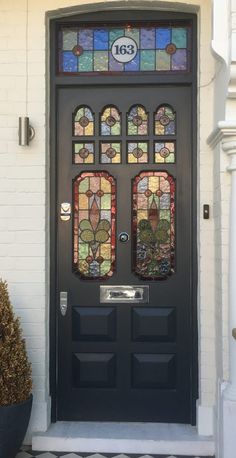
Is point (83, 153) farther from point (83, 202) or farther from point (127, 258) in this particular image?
point (127, 258)

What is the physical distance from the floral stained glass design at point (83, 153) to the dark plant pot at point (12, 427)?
186cm

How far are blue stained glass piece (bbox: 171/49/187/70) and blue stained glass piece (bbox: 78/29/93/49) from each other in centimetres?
67

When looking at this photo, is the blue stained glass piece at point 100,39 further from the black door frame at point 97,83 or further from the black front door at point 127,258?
the black front door at point 127,258

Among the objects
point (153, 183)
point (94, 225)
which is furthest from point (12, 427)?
point (153, 183)

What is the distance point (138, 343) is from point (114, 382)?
1.18 ft

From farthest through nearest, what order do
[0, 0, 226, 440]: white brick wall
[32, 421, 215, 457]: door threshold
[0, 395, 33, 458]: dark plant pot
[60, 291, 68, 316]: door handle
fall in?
[60, 291, 68, 316]: door handle < [0, 0, 226, 440]: white brick wall < [32, 421, 215, 457]: door threshold < [0, 395, 33, 458]: dark plant pot

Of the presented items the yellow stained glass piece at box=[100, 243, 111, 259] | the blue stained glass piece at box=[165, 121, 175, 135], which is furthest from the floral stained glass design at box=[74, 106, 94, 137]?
the yellow stained glass piece at box=[100, 243, 111, 259]

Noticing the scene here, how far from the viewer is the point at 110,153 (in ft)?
15.3

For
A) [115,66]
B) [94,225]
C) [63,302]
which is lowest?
[63,302]

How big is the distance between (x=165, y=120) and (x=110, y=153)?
0.50 m

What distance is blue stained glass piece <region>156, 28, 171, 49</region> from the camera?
467 cm

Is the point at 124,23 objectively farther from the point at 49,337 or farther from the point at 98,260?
the point at 49,337

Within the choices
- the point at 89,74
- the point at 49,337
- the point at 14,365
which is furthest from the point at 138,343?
the point at 89,74

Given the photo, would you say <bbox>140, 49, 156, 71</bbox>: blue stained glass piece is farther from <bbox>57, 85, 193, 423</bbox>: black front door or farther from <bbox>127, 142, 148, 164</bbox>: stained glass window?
<bbox>127, 142, 148, 164</bbox>: stained glass window
